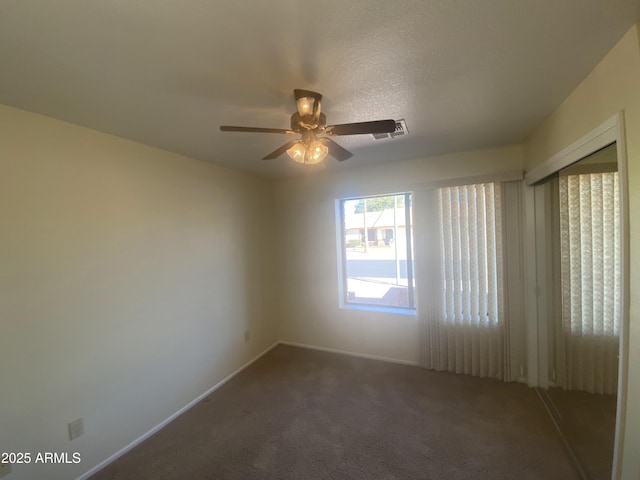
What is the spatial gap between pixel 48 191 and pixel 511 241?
3.71 m


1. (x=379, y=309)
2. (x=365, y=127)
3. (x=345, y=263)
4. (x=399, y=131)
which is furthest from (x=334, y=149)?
(x=379, y=309)

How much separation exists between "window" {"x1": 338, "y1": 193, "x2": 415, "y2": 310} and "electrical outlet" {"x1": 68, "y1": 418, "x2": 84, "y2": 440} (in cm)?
261

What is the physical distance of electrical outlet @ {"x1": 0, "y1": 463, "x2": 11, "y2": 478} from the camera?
143 centimetres

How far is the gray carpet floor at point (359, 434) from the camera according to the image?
1726 millimetres

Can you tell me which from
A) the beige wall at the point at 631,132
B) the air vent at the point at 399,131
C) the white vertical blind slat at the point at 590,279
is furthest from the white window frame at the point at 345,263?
the beige wall at the point at 631,132

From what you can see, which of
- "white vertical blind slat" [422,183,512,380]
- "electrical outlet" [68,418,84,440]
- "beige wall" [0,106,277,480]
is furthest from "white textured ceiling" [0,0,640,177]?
"electrical outlet" [68,418,84,440]

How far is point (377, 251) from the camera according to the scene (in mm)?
3365

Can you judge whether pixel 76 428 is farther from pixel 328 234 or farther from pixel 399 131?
pixel 399 131

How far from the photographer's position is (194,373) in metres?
2.52

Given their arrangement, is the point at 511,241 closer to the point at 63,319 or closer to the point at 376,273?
the point at 376,273

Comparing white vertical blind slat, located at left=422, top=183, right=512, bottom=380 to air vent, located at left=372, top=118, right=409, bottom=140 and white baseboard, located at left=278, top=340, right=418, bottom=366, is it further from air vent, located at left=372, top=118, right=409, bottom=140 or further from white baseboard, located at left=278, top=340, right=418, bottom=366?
air vent, located at left=372, top=118, right=409, bottom=140

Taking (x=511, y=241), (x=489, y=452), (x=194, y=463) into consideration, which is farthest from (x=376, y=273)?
(x=194, y=463)

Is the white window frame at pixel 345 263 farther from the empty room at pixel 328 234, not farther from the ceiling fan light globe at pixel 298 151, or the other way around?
the ceiling fan light globe at pixel 298 151

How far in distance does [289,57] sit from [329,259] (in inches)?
98.7
